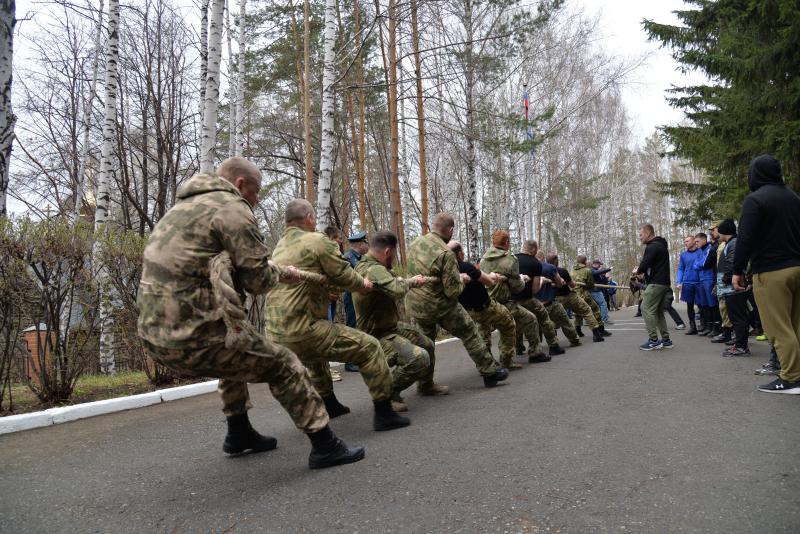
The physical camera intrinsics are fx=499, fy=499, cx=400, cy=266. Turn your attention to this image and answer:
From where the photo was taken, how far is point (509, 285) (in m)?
7.45

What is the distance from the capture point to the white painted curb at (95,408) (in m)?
4.84

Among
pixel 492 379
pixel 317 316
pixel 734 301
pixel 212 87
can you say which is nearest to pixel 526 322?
pixel 492 379

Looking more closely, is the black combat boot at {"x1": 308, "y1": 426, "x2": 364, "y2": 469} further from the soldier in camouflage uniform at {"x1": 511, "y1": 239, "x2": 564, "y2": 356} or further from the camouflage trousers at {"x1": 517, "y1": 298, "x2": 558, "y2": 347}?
the camouflage trousers at {"x1": 517, "y1": 298, "x2": 558, "y2": 347}

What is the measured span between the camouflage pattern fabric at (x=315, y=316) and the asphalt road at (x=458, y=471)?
63 centimetres

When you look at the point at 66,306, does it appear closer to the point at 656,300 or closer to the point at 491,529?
the point at 491,529

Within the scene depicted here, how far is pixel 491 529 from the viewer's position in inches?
93.3

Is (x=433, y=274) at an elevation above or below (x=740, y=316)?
above

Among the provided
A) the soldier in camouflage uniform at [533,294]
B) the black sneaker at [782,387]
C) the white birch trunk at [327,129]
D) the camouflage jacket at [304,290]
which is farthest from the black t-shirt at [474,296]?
the white birch trunk at [327,129]

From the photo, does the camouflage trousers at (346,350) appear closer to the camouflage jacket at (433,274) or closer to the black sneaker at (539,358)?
the camouflage jacket at (433,274)

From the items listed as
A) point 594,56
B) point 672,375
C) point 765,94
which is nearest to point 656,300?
point 672,375

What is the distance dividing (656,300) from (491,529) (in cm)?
718

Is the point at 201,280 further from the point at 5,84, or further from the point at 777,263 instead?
the point at 5,84

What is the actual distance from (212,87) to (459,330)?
245 inches

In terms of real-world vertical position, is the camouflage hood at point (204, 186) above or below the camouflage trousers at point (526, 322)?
Result: above
